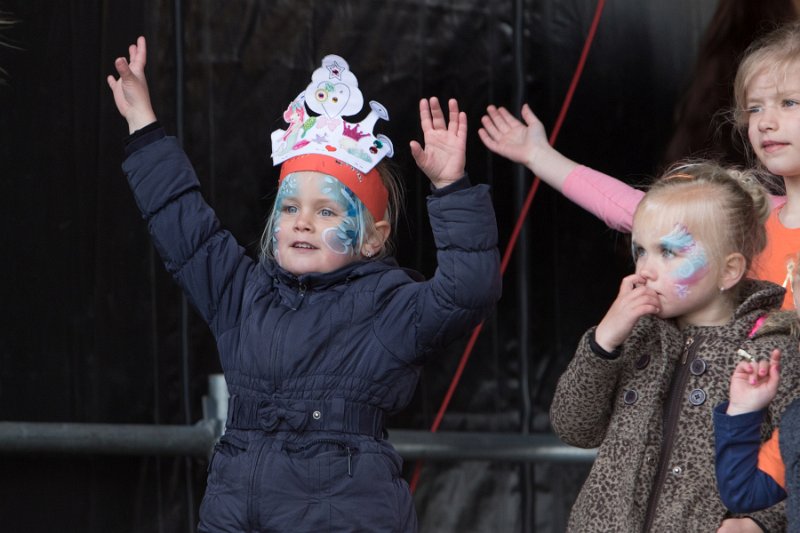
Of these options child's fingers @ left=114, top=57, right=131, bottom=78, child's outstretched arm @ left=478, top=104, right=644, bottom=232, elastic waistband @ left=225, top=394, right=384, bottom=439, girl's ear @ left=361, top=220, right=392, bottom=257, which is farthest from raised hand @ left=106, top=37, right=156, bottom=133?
child's outstretched arm @ left=478, top=104, right=644, bottom=232

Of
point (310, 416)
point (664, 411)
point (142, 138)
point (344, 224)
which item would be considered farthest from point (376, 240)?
point (664, 411)

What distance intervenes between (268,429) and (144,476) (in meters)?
0.93

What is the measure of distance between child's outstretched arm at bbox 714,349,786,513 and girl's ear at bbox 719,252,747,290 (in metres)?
0.28

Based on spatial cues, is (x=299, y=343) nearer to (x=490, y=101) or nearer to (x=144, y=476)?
(x=144, y=476)

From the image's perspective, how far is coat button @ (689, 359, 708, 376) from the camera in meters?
2.66

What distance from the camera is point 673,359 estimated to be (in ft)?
8.87

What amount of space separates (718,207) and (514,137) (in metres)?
0.85

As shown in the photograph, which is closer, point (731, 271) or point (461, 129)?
point (731, 271)

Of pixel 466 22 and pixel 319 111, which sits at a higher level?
pixel 466 22

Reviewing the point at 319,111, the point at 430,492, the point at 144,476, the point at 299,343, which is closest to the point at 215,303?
the point at 299,343

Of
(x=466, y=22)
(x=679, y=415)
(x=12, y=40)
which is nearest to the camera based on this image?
(x=679, y=415)

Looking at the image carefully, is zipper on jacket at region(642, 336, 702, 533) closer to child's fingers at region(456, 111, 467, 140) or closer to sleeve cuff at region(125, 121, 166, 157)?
child's fingers at region(456, 111, 467, 140)

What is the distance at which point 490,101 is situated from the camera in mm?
4039

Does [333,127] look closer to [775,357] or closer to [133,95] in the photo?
[133,95]
